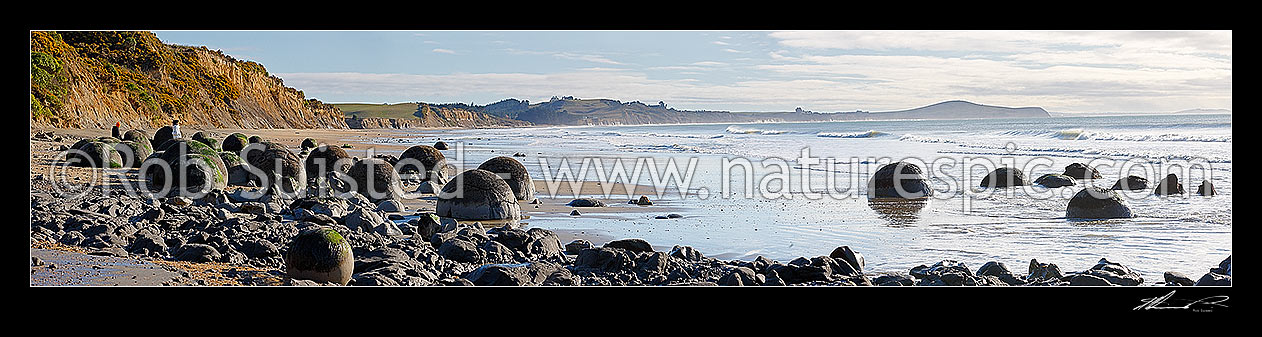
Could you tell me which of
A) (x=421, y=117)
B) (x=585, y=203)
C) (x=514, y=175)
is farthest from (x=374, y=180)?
(x=421, y=117)

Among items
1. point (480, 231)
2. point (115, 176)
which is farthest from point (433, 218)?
point (115, 176)

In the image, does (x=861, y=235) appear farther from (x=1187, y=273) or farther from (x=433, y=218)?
(x=433, y=218)

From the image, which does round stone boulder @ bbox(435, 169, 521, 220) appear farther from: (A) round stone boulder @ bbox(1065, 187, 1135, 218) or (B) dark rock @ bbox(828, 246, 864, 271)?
(A) round stone boulder @ bbox(1065, 187, 1135, 218)

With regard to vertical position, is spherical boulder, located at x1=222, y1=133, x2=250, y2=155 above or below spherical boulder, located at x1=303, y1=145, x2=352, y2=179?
above

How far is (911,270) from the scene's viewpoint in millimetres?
8680

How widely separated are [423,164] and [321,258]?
12.3 metres

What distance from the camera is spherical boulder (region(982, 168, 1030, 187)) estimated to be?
706 inches

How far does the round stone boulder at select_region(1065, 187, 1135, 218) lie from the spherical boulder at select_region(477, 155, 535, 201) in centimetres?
764

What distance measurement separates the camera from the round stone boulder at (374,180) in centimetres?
1483

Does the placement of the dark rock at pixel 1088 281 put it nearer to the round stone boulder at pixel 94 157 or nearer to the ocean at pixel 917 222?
the ocean at pixel 917 222

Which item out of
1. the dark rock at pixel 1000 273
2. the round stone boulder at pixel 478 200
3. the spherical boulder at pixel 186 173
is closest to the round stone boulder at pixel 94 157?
the spherical boulder at pixel 186 173

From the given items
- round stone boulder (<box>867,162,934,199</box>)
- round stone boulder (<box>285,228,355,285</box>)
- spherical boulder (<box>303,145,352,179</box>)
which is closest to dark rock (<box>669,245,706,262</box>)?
round stone boulder (<box>285,228,355,285</box>)

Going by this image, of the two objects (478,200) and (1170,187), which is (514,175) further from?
(1170,187)

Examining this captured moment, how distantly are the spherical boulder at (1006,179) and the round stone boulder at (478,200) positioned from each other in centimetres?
996
